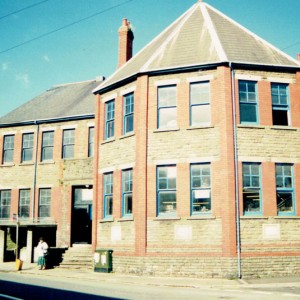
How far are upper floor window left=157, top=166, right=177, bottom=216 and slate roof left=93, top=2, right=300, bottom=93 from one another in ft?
15.0

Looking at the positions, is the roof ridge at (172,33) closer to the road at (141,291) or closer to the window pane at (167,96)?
the window pane at (167,96)

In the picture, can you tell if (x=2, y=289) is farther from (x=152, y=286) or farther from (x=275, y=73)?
(x=275, y=73)

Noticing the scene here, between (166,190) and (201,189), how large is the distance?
1499 millimetres

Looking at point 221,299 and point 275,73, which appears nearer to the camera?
point 221,299

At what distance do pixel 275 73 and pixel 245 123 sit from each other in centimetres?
277

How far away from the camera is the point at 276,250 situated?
15.5 metres

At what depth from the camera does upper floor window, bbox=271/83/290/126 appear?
670 inches

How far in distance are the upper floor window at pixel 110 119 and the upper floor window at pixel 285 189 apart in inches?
315

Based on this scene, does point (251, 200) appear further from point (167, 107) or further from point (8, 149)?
point (8, 149)

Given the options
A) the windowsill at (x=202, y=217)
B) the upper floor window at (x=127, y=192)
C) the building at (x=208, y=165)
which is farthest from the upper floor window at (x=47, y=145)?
the windowsill at (x=202, y=217)

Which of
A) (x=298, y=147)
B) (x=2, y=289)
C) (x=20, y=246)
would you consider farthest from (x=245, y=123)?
(x=20, y=246)

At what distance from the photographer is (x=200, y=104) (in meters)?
16.8

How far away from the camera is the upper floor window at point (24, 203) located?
24.5m

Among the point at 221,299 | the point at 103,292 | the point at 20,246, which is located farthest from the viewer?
the point at 20,246
